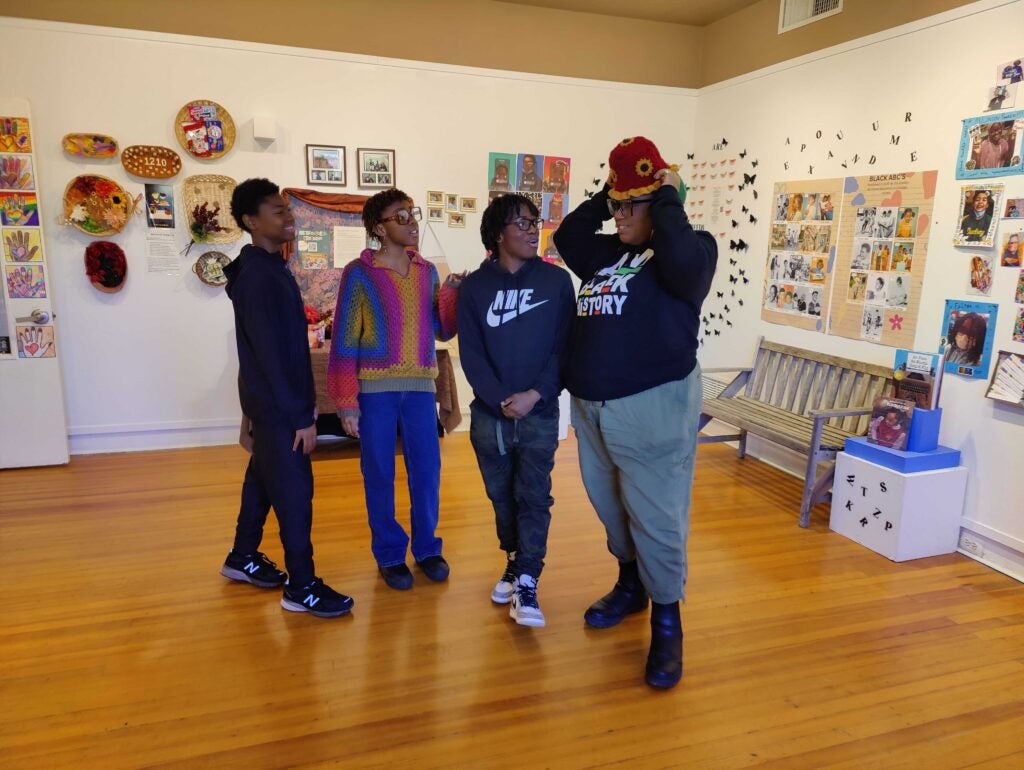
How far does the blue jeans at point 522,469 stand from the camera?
2291 millimetres

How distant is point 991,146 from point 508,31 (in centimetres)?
299

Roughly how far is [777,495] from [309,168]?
11.3 feet

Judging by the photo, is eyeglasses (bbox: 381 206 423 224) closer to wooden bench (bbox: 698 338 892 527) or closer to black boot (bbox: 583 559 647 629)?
black boot (bbox: 583 559 647 629)

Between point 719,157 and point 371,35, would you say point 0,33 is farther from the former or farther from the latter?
point 719,157

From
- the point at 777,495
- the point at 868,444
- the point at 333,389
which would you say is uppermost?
the point at 333,389

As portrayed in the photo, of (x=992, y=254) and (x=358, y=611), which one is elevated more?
(x=992, y=254)

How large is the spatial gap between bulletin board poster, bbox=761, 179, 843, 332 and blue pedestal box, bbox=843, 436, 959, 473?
1.02 m

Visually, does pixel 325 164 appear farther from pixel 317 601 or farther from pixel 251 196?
pixel 317 601

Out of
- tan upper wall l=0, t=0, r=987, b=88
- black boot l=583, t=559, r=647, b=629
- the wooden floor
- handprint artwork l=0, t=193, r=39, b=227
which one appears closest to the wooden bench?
the wooden floor

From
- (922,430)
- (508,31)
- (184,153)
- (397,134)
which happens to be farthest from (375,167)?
(922,430)

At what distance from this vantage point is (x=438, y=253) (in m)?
4.80

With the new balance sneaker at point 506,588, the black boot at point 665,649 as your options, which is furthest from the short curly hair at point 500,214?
the black boot at point 665,649

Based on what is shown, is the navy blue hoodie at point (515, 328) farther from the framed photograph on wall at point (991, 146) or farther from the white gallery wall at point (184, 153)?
the white gallery wall at point (184, 153)

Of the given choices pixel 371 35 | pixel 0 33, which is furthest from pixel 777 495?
pixel 0 33
